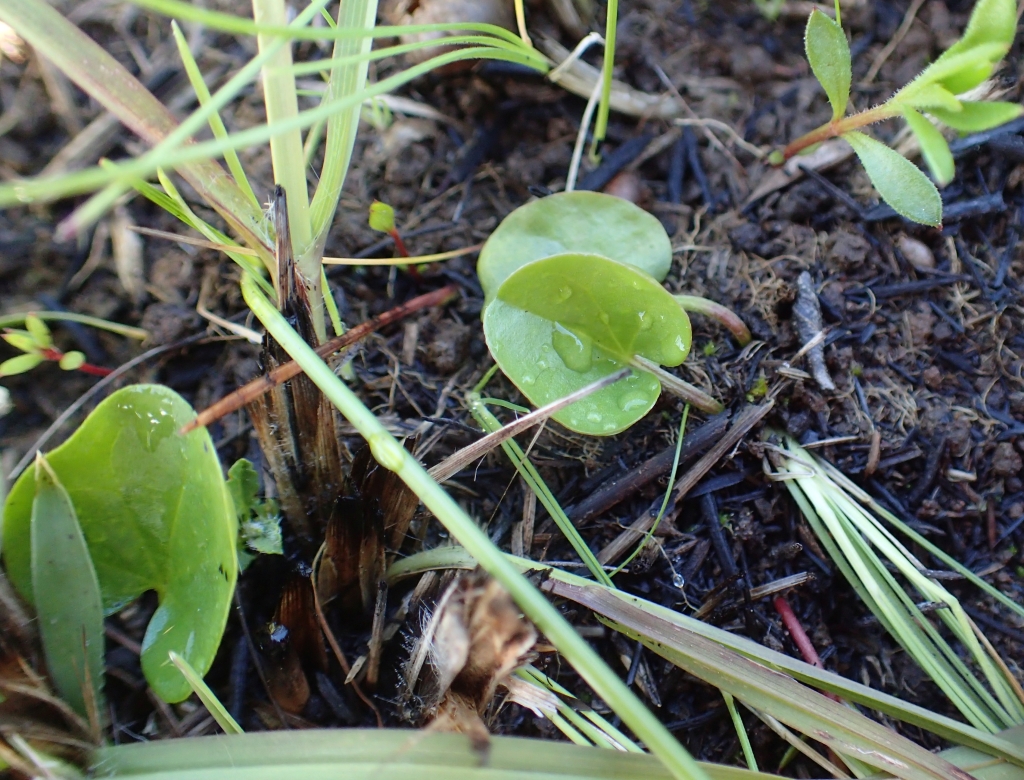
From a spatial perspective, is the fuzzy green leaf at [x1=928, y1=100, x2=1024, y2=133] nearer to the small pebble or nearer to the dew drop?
the small pebble

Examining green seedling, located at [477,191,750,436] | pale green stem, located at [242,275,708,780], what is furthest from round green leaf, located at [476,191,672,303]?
pale green stem, located at [242,275,708,780]

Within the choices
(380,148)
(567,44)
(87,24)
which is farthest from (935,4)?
(87,24)

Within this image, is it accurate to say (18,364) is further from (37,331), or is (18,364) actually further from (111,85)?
(111,85)

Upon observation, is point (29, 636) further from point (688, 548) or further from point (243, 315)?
point (688, 548)

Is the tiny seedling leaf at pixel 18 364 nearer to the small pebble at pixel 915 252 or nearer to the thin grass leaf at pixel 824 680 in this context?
the thin grass leaf at pixel 824 680

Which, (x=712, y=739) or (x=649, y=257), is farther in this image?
(x=649, y=257)

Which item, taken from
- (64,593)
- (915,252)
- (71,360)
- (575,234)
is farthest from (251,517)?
(915,252)
